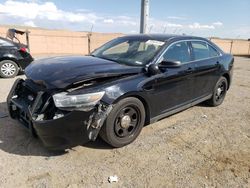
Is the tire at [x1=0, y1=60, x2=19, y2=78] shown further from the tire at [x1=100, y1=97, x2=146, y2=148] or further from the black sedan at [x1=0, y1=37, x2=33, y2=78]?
the tire at [x1=100, y1=97, x2=146, y2=148]

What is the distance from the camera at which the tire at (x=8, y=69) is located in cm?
805

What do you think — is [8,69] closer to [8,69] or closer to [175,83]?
[8,69]

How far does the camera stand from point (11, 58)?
8148 millimetres

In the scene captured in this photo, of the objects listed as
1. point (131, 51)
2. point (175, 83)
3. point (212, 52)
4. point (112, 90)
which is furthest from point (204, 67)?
point (112, 90)

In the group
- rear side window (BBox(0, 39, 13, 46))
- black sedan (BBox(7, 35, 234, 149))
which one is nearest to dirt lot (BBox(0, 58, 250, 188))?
black sedan (BBox(7, 35, 234, 149))

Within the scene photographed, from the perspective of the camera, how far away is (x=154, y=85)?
397 centimetres

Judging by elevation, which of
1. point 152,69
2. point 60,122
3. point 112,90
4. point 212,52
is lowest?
point 60,122

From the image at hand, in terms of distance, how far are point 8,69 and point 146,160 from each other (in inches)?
252

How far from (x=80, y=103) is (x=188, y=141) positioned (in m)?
1.88

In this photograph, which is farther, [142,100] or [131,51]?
[131,51]

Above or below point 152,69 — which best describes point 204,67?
below

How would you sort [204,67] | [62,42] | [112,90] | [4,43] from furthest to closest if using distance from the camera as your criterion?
[62,42]
[4,43]
[204,67]
[112,90]

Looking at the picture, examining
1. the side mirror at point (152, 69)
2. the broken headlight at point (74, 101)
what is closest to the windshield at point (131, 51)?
the side mirror at point (152, 69)

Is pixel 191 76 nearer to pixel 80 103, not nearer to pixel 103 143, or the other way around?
pixel 103 143
